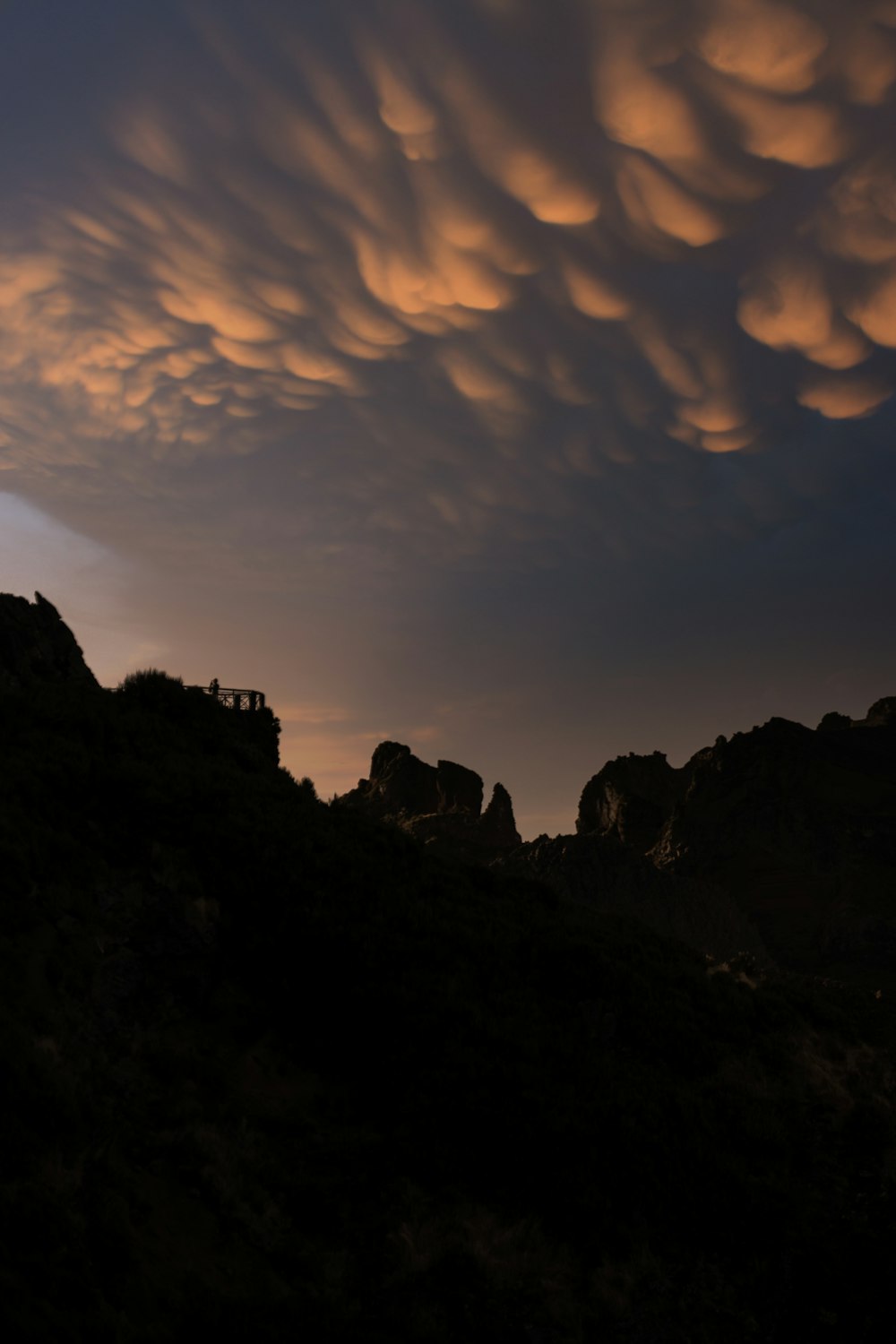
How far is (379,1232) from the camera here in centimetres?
1375

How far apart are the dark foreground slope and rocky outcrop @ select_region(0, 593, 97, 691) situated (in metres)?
4.74

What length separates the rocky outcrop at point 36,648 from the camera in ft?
103

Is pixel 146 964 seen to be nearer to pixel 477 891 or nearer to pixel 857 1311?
pixel 477 891

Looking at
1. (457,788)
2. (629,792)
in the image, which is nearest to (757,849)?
(629,792)

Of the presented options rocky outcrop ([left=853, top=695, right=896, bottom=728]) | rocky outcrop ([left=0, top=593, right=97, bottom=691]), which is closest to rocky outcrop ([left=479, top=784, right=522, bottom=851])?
rocky outcrop ([left=853, top=695, right=896, bottom=728])

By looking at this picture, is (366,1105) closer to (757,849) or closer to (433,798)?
(757,849)

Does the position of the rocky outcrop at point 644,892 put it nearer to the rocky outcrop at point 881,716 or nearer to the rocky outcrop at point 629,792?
the rocky outcrop at point 629,792

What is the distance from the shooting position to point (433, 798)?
17050 cm

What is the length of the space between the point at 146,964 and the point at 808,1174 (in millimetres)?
13845

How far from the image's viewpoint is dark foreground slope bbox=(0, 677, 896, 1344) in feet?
39.7

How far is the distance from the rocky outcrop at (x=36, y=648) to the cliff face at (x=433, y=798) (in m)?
105

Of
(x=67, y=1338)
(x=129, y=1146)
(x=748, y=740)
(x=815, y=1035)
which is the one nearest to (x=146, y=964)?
(x=129, y=1146)

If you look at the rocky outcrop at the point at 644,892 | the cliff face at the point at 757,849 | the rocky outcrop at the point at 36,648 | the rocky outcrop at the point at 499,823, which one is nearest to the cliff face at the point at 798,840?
the cliff face at the point at 757,849

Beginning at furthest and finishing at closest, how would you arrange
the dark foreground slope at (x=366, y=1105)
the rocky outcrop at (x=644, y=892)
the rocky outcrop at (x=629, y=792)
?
1. the rocky outcrop at (x=629, y=792)
2. the rocky outcrop at (x=644, y=892)
3. the dark foreground slope at (x=366, y=1105)
